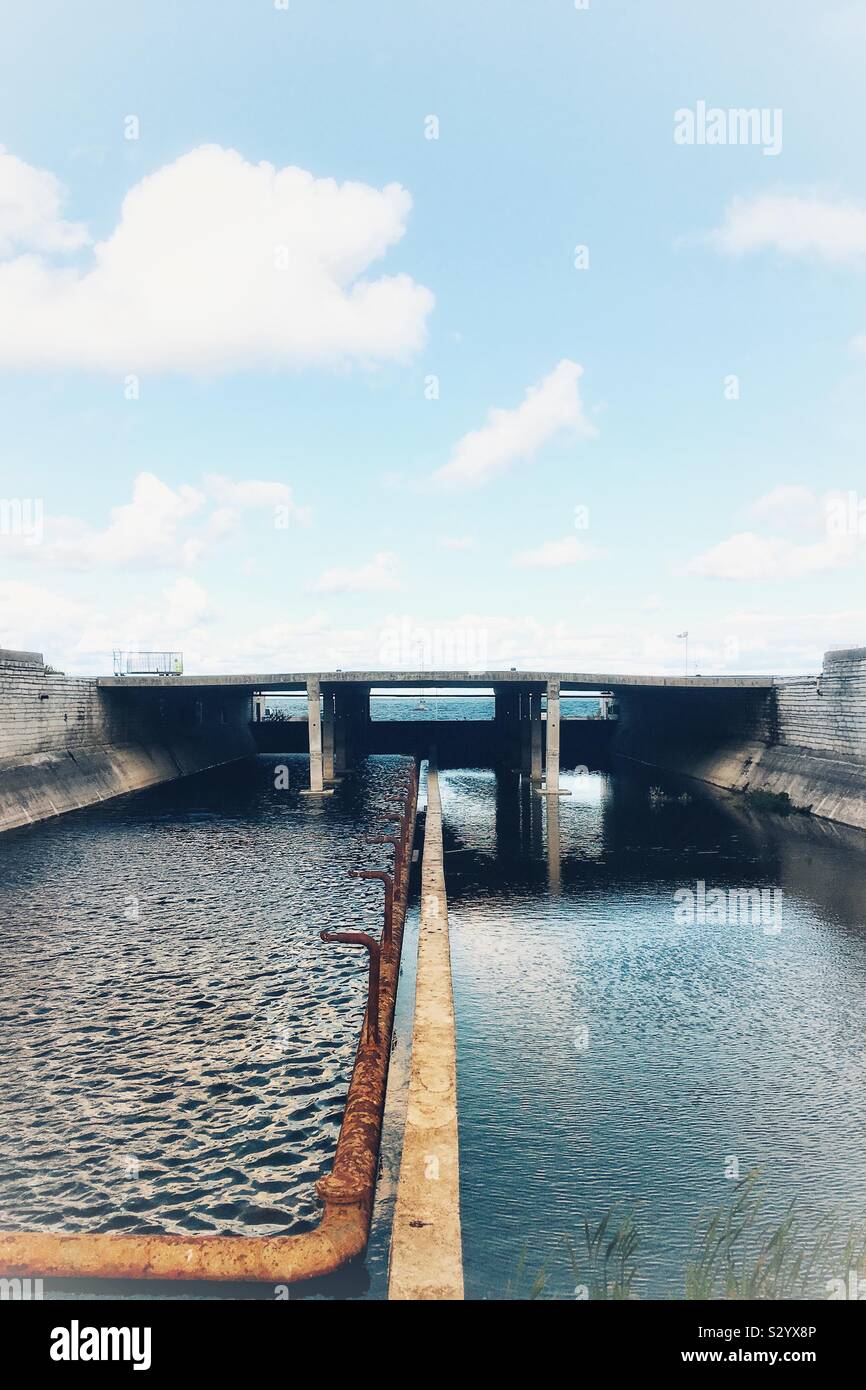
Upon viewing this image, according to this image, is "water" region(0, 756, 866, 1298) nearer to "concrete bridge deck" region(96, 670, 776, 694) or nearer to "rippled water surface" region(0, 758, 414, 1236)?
"rippled water surface" region(0, 758, 414, 1236)

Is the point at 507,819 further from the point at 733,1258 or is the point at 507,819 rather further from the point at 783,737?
the point at 733,1258

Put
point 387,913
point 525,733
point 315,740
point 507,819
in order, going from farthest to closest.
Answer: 1. point 525,733
2. point 315,740
3. point 507,819
4. point 387,913

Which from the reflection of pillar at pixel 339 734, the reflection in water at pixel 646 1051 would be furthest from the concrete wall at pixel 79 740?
the reflection in water at pixel 646 1051

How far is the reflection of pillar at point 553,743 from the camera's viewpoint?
51969 millimetres

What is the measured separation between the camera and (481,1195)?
34.9 feet

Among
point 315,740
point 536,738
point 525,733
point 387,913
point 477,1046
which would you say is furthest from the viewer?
point 525,733

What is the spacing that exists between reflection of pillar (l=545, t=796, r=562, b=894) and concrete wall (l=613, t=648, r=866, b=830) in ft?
42.0

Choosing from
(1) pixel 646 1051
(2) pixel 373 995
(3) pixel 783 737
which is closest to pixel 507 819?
(3) pixel 783 737

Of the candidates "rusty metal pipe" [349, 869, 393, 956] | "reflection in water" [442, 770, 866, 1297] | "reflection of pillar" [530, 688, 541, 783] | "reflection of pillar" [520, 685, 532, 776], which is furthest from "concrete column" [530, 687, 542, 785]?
"rusty metal pipe" [349, 869, 393, 956]

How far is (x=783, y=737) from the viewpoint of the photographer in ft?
168

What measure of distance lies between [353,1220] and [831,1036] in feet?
37.8

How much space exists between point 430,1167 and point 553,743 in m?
44.0
